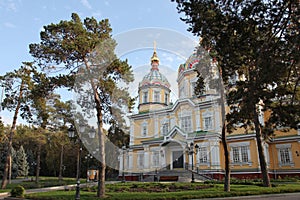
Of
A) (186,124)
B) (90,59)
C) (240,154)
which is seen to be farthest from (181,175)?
(90,59)

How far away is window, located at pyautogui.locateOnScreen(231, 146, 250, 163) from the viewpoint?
83.4 ft

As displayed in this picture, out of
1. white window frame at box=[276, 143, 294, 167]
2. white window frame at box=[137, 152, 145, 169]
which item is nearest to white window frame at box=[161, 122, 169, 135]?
white window frame at box=[137, 152, 145, 169]

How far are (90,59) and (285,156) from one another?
72.2 feet

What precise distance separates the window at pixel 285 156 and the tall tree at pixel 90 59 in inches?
766

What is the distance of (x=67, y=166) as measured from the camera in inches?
1919

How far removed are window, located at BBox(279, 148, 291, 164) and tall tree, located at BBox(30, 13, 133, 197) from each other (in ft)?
63.8

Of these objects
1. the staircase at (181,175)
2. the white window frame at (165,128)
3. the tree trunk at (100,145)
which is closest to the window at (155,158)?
the staircase at (181,175)

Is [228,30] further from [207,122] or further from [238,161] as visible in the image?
[238,161]

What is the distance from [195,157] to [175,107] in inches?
311

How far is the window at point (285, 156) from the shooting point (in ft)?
82.5

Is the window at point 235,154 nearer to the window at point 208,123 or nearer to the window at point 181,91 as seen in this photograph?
the window at point 208,123

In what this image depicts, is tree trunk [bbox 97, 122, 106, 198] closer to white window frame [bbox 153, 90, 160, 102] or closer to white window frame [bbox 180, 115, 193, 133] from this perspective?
white window frame [bbox 180, 115, 193, 133]

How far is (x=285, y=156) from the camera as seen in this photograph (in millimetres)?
25375

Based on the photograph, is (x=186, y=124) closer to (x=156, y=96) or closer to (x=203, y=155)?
(x=203, y=155)
